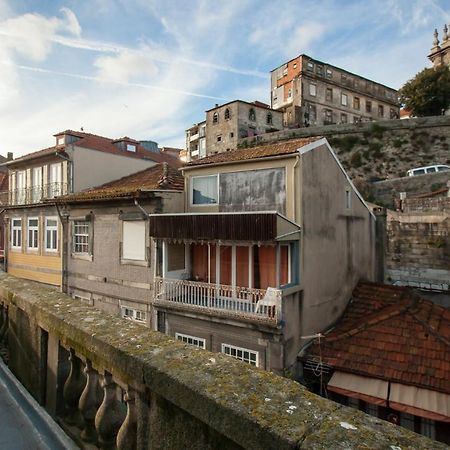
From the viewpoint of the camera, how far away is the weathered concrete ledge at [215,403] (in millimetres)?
1433

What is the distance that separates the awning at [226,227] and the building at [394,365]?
14.0 feet

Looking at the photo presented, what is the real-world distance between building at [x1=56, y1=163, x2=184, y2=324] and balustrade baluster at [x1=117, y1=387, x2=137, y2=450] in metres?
11.8

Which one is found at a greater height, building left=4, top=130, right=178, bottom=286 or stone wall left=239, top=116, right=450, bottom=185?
stone wall left=239, top=116, right=450, bottom=185

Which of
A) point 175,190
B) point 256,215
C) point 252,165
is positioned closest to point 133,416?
point 256,215

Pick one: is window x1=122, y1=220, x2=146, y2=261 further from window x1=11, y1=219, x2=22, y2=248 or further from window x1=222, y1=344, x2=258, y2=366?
window x1=11, y1=219, x2=22, y2=248

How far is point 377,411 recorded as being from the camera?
11.0 m

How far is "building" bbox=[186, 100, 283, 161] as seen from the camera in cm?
4647

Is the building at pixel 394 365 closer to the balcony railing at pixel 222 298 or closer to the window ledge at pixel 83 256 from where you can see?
the balcony railing at pixel 222 298

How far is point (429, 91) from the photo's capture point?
42.3 metres

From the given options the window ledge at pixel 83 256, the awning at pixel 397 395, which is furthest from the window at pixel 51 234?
the awning at pixel 397 395

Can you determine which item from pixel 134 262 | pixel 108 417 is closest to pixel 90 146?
pixel 134 262

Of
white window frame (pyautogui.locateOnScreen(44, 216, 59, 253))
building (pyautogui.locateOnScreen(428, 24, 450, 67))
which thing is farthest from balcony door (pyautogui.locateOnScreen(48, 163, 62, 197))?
building (pyautogui.locateOnScreen(428, 24, 450, 67))

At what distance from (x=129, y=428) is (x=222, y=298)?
1053 cm

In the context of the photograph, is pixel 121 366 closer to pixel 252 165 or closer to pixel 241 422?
pixel 241 422
